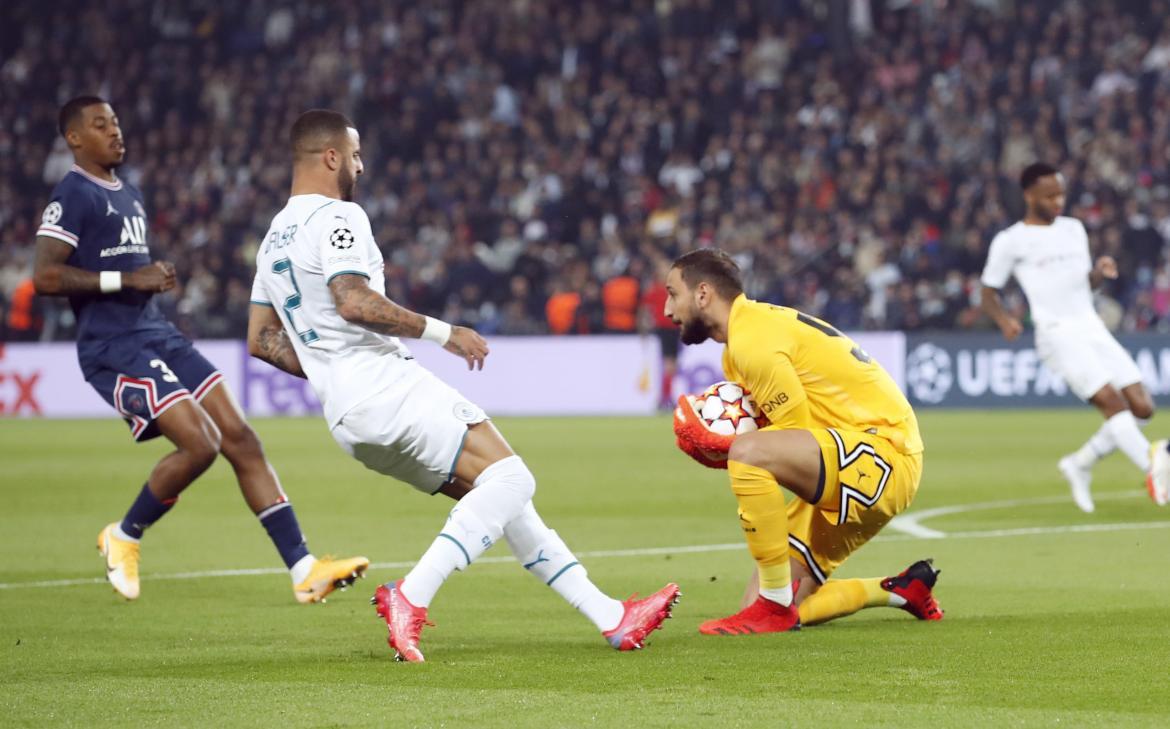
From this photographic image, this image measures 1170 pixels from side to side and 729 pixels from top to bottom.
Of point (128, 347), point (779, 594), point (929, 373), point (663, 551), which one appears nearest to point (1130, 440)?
point (663, 551)

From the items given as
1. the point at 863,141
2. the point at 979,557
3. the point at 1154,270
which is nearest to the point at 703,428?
the point at 979,557

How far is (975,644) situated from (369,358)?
7.38 ft

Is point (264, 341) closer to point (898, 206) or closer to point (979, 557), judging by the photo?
point (979, 557)

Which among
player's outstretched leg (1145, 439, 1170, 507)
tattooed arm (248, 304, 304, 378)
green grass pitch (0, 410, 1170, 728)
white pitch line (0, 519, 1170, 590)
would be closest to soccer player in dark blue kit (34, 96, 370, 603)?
green grass pitch (0, 410, 1170, 728)

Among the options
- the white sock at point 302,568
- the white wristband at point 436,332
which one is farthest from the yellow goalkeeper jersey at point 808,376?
the white sock at point 302,568

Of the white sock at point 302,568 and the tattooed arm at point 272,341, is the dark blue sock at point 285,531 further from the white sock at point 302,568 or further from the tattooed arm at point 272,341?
the tattooed arm at point 272,341

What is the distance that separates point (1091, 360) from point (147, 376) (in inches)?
254

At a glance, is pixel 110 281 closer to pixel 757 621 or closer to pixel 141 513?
pixel 141 513

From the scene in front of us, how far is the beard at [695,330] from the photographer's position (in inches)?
259

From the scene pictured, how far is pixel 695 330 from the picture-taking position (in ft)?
21.7

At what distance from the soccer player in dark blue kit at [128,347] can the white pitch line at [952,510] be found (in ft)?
12.0

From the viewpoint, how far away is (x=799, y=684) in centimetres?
529

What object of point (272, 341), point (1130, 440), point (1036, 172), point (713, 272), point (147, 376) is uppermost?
point (1036, 172)

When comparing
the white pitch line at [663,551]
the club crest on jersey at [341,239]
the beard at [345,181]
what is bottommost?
the white pitch line at [663,551]
